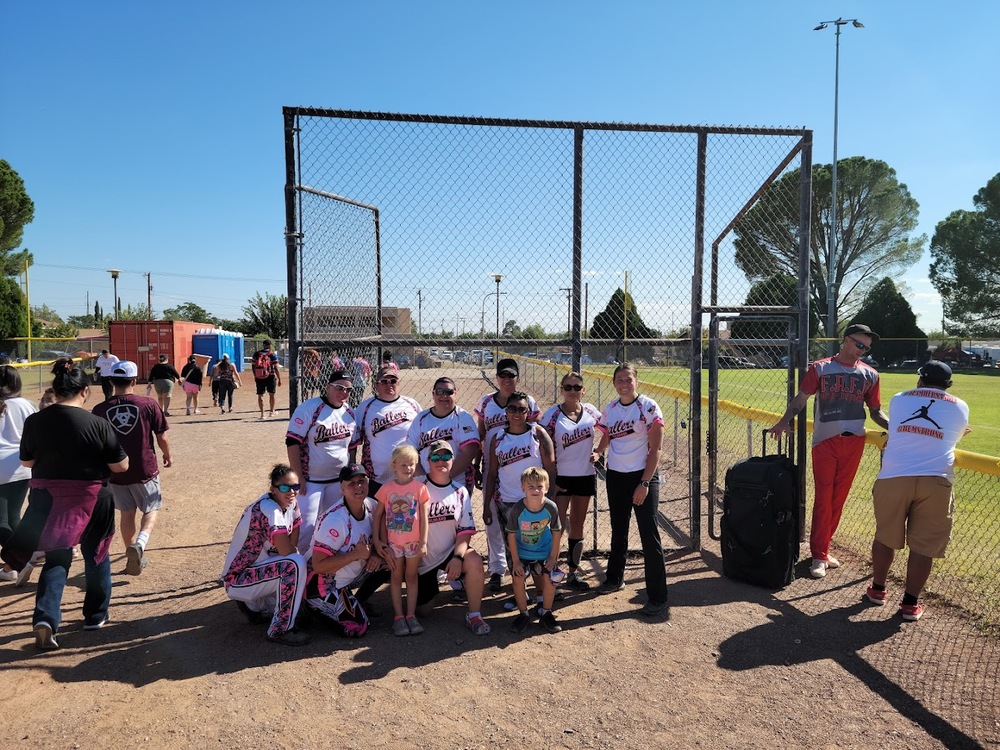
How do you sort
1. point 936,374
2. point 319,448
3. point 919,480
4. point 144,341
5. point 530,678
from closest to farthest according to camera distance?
point 530,678
point 919,480
point 936,374
point 319,448
point 144,341

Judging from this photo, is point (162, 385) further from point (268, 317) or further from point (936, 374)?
point (268, 317)

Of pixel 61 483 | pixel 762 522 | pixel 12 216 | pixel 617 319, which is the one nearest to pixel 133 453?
pixel 61 483

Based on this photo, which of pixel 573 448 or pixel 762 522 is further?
pixel 573 448

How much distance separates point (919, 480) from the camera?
447cm

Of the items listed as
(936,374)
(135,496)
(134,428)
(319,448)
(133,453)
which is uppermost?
(936,374)

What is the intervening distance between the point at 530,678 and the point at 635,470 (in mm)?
1728

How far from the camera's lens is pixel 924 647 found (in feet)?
13.2

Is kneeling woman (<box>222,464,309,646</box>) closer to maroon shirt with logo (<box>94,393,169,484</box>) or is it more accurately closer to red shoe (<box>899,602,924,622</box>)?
maroon shirt with logo (<box>94,393,169,484</box>)

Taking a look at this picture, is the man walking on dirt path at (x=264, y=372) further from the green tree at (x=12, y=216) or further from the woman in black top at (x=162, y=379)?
the green tree at (x=12, y=216)

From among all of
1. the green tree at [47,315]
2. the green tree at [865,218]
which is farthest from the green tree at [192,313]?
the green tree at [865,218]

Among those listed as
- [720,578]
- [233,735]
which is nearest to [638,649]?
[720,578]

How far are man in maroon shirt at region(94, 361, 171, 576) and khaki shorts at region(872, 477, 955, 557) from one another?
216 inches

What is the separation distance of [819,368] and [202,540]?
583cm

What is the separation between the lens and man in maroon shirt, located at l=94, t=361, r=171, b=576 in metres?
5.22
